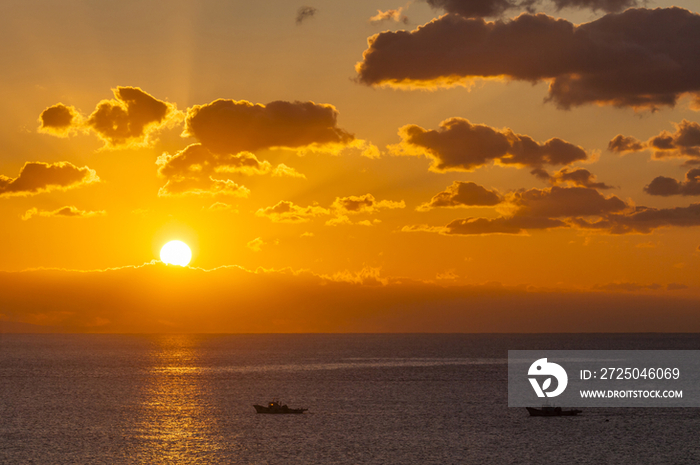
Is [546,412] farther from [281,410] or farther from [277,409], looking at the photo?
[277,409]

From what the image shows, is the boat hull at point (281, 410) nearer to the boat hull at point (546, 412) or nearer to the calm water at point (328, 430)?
the calm water at point (328, 430)

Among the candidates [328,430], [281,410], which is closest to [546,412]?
[328,430]

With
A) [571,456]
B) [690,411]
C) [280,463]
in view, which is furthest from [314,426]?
[690,411]

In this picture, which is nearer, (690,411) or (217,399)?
(690,411)

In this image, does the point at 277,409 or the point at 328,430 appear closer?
the point at 328,430

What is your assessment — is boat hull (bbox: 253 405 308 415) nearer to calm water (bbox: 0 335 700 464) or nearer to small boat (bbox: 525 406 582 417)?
calm water (bbox: 0 335 700 464)

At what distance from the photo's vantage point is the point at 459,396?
155 metres

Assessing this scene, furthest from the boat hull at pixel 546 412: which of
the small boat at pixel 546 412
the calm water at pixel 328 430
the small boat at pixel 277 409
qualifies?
the small boat at pixel 277 409

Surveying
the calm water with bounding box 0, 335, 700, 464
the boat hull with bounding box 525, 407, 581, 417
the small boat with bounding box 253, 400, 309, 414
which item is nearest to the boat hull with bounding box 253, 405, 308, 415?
the small boat with bounding box 253, 400, 309, 414

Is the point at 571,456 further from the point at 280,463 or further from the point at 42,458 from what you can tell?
the point at 42,458

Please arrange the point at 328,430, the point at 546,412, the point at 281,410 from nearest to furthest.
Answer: the point at 328,430, the point at 281,410, the point at 546,412

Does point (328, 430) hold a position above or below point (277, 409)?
below

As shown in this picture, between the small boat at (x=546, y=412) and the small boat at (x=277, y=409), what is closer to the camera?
the small boat at (x=277, y=409)

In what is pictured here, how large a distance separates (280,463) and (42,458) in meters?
29.0
